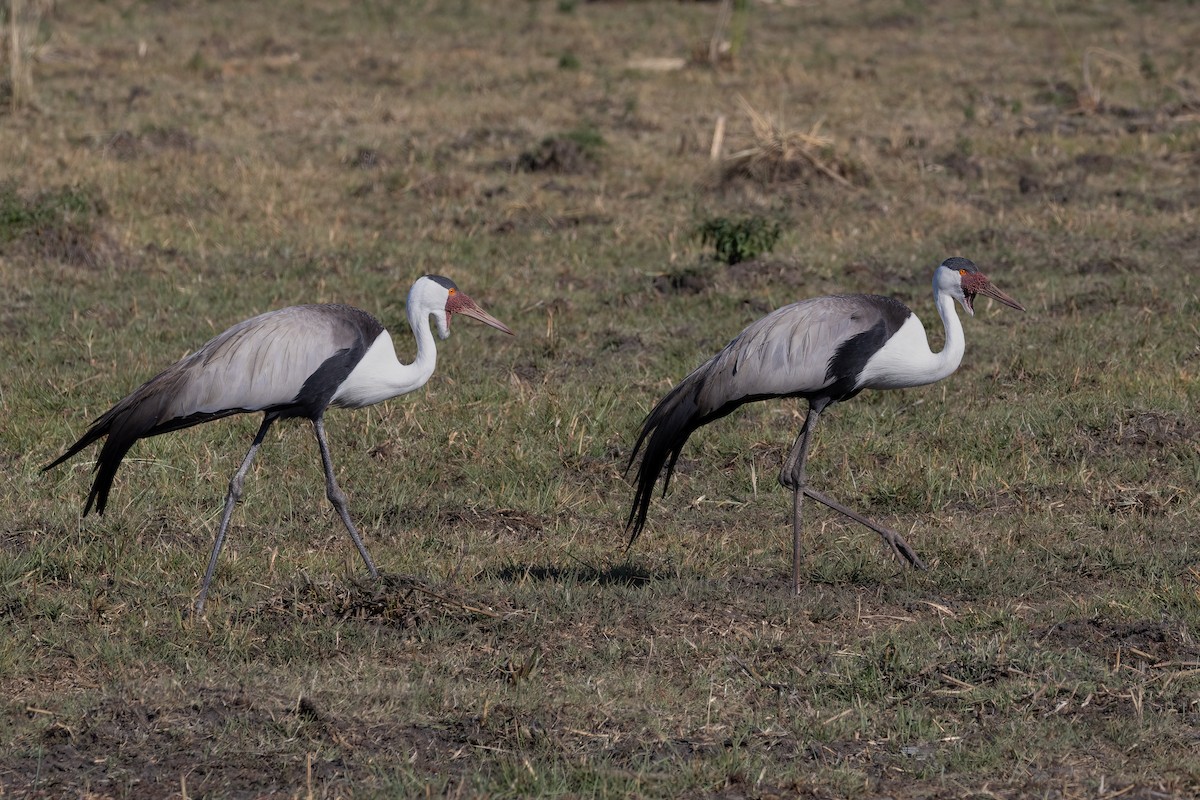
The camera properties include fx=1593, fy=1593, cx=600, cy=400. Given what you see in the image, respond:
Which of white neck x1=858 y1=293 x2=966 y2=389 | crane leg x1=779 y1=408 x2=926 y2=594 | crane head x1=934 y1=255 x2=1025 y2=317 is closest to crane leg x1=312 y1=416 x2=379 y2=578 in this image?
crane leg x1=779 y1=408 x2=926 y2=594

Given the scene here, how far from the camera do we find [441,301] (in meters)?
6.70

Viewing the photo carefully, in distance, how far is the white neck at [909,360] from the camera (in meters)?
6.53

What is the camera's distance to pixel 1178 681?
5176 mm

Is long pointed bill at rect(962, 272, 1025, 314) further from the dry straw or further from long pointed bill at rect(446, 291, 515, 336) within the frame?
the dry straw

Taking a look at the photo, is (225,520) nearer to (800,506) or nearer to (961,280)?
(800,506)

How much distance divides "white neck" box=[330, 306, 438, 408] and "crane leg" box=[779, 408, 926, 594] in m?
1.58

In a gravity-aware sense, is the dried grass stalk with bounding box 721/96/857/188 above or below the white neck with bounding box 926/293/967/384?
below

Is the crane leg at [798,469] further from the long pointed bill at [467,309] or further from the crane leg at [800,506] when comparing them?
the long pointed bill at [467,309]

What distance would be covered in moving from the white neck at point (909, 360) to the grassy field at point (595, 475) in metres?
0.73

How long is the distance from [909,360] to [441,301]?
1.96 metres

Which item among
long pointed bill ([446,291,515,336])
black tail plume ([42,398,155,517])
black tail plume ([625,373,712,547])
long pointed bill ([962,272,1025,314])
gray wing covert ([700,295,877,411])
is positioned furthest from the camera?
long pointed bill ([962,272,1025,314])

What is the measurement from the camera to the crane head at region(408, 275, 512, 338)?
6660 millimetres

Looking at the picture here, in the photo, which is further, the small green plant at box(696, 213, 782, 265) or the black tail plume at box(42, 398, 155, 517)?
the small green plant at box(696, 213, 782, 265)

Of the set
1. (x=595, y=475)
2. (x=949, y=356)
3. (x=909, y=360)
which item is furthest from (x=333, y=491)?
(x=949, y=356)
